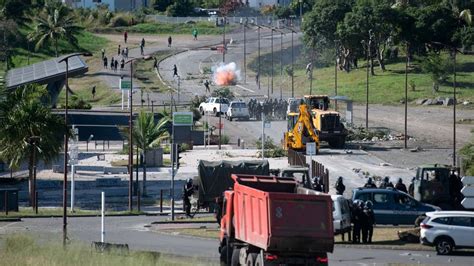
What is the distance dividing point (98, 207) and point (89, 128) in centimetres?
2889

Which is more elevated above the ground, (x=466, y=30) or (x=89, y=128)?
(x=466, y=30)

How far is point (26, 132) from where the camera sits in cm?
5862

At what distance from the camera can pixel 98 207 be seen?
5762 centimetres

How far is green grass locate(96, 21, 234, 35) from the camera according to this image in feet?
511

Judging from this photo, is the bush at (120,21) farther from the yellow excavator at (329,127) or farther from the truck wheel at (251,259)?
the truck wheel at (251,259)

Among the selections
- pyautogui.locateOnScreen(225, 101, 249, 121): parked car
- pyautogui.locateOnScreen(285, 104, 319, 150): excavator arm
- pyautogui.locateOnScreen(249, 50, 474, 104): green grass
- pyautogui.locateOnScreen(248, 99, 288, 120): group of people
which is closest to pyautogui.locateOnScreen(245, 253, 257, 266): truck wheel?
pyautogui.locateOnScreen(285, 104, 319, 150): excavator arm

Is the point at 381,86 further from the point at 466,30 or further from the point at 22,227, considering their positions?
the point at 22,227

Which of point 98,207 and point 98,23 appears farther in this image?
point 98,23

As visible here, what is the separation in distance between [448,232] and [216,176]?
51.0ft

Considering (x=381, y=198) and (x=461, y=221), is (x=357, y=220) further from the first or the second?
(x=381, y=198)

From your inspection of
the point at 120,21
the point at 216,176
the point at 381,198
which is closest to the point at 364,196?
the point at 381,198

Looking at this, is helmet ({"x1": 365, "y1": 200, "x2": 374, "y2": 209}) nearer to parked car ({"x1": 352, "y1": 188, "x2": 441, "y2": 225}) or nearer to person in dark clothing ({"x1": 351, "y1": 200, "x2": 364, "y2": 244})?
person in dark clothing ({"x1": 351, "y1": 200, "x2": 364, "y2": 244})

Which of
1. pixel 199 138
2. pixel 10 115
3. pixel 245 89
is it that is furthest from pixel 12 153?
pixel 245 89

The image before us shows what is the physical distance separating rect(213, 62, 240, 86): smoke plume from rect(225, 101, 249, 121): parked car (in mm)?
23978
